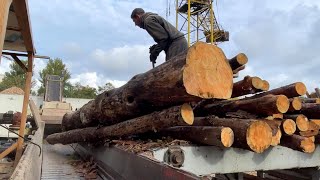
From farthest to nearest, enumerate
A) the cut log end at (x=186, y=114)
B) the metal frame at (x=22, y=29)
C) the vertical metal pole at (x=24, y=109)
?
the vertical metal pole at (x=24, y=109) < the cut log end at (x=186, y=114) < the metal frame at (x=22, y=29)

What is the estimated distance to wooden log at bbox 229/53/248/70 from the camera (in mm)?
4070

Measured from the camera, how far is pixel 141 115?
4.59 meters

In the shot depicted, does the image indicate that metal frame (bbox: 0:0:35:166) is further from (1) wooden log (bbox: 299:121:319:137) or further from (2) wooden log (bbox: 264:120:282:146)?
(1) wooden log (bbox: 299:121:319:137)

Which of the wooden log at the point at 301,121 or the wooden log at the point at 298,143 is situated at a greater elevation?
the wooden log at the point at 301,121

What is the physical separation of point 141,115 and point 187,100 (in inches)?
38.0

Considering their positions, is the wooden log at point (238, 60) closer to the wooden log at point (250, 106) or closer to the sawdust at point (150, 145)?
the wooden log at point (250, 106)

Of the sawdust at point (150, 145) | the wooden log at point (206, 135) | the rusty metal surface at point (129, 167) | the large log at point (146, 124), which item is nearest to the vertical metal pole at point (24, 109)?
the large log at point (146, 124)

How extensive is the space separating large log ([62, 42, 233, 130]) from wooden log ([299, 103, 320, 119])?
1.29m

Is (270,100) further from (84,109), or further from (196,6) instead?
(196,6)

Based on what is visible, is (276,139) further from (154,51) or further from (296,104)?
(154,51)

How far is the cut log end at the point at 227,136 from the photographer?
3689 mm

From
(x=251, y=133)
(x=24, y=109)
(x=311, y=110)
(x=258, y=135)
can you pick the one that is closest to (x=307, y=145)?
(x=311, y=110)

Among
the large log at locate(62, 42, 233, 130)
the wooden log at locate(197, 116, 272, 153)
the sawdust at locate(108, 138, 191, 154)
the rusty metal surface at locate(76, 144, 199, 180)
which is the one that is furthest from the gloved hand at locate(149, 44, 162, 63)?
the wooden log at locate(197, 116, 272, 153)

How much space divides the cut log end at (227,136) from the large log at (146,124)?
35 cm
